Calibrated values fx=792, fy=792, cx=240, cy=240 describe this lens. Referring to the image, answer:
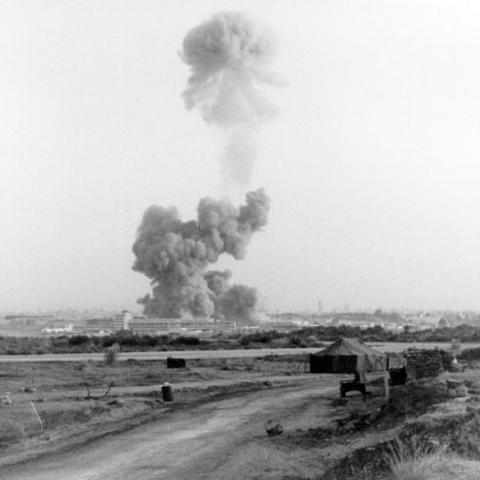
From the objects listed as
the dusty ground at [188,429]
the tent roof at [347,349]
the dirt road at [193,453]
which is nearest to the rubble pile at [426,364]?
the dusty ground at [188,429]

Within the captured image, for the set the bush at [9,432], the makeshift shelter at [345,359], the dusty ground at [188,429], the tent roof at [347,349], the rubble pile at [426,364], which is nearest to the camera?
A: the dusty ground at [188,429]

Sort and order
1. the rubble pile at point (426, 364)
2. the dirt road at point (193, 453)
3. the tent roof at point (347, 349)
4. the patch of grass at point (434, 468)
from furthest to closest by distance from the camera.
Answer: the rubble pile at point (426, 364)
the tent roof at point (347, 349)
the dirt road at point (193, 453)
the patch of grass at point (434, 468)

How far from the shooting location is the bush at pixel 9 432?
22669 mm

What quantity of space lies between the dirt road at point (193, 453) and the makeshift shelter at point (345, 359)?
3.42 m

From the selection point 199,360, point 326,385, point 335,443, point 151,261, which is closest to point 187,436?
point 335,443

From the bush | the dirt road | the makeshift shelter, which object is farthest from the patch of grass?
the makeshift shelter

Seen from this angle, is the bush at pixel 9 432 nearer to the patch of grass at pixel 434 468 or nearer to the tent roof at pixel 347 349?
the patch of grass at pixel 434 468

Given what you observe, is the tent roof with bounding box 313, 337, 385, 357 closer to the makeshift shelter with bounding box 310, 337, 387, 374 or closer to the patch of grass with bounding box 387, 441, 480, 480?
the makeshift shelter with bounding box 310, 337, 387, 374

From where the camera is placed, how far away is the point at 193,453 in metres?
19.8

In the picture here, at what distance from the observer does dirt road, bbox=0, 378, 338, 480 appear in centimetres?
1703

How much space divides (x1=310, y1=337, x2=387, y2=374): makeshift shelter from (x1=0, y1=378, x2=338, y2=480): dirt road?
3417mm

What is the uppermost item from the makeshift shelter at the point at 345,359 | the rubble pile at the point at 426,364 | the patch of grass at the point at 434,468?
the makeshift shelter at the point at 345,359

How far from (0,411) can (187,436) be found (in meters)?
9.50

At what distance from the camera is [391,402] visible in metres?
26.2
